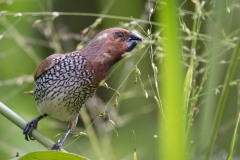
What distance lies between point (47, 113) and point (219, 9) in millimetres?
1951

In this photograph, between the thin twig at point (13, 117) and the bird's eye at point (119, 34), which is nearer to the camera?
the thin twig at point (13, 117)

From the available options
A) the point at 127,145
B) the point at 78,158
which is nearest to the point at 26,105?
the point at 127,145

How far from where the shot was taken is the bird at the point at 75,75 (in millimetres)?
2553

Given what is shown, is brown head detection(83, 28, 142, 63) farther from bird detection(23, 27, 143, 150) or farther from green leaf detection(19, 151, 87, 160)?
green leaf detection(19, 151, 87, 160)

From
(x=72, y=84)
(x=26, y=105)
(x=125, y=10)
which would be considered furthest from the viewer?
(x=26, y=105)

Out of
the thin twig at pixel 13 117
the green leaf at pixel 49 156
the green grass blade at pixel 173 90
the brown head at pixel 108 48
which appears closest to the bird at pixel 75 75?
the brown head at pixel 108 48

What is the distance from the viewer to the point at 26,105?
12.7 ft

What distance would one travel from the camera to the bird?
8.38ft

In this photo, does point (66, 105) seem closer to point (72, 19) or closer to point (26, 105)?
point (26, 105)

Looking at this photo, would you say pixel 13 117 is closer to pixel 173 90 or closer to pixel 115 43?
pixel 115 43

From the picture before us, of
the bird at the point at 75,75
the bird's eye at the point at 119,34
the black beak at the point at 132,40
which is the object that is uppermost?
the bird's eye at the point at 119,34

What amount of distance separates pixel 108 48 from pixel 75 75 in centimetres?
24

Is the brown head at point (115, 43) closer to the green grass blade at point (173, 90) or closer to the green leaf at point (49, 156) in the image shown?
the green leaf at point (49, 156)

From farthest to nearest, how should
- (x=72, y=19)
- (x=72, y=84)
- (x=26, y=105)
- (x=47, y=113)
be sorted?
1. (x=72, y=19)
2. (x=26, y=105)
3. (x=47, y=113)
4. (x=72, y=84)
